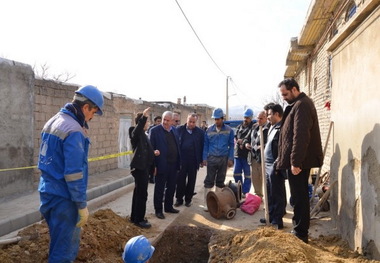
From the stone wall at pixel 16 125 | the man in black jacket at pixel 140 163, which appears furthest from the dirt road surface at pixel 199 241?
the stone wall at pixel 16 125

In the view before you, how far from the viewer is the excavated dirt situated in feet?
10.8

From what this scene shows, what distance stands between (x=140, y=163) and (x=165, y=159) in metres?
0.83

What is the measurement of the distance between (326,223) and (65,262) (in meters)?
3.94

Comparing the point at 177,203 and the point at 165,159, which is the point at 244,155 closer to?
the point at 177,203

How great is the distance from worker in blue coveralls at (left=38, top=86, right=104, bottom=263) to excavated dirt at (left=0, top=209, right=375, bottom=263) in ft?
3.04

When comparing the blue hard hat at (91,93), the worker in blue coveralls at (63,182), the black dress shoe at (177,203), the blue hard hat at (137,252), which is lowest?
the black dress shoe at (177,203)

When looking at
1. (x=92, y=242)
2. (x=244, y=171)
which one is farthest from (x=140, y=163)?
(x=244, y=171)

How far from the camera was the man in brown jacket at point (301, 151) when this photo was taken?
3.94 m

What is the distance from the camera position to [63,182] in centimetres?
293

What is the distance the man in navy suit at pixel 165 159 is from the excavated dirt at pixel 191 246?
64 cm

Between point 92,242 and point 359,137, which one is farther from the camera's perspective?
point 92,242

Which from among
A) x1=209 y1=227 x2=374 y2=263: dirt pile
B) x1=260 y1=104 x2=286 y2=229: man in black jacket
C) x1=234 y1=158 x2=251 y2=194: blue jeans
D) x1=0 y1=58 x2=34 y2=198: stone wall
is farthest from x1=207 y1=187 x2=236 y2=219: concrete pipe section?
x1=0 y1=58 x2=34 y2=198: stone wall

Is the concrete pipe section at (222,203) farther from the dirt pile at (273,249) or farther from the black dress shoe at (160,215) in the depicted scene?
the dirt pile at (273,249)

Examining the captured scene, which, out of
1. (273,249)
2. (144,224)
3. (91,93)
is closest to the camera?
(91,93)
